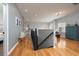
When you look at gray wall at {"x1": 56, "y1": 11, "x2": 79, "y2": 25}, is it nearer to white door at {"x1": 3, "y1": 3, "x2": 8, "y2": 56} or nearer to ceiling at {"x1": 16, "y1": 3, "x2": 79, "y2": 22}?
ceiling at {"x1": 16, "y1": 3, "x2": 79, "y2": 22}

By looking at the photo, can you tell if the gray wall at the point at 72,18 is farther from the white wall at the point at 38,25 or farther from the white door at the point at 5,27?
the white door at the point at 5,27

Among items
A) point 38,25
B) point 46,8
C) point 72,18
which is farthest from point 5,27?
point 38,25

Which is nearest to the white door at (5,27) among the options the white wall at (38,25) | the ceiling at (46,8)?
the ceiling at (46,8)

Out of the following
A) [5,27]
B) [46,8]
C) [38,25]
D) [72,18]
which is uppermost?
[46,8]

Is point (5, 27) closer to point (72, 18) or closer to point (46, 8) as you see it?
point (46, 8)

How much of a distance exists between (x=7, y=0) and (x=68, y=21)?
9.45 meters

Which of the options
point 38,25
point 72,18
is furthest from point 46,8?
point 38,25

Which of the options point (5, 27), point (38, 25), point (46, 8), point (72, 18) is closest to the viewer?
point (5, 27)

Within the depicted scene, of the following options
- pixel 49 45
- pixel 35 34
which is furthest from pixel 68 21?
pixel 35 34

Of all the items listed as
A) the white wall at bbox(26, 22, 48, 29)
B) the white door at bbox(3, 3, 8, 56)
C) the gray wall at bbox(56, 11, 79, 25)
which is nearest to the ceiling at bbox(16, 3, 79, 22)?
the gray wall at bbox(56, 11, 79, 25)

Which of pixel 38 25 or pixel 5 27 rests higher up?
pixel 38 25

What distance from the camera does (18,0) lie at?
13.2ft

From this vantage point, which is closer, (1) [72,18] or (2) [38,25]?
(1) [72,18]

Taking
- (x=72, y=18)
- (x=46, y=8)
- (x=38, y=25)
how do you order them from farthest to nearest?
(x=38, y=25) → (x=72, y=18) → (x=46, y=8)
